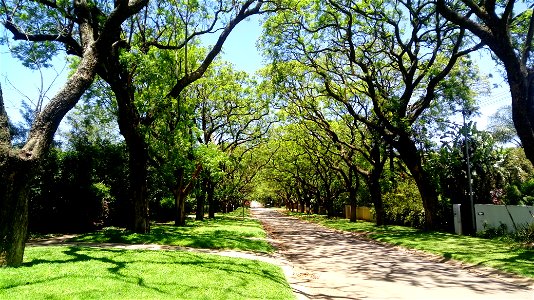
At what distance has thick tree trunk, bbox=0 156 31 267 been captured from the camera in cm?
739

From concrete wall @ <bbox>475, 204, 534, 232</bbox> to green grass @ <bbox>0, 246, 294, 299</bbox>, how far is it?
12.6 meters

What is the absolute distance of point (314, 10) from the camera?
764 inches

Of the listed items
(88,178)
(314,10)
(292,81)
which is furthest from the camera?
(292,81)

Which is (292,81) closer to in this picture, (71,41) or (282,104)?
(282,104)

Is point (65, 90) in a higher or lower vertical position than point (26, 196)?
higher

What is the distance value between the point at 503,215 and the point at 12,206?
19.1 m

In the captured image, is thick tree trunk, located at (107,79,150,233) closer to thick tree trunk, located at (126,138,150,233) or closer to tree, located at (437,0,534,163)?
thick tree trunk, located at (126,138,150,233)

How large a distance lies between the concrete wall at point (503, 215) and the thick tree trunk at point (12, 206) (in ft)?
59.3

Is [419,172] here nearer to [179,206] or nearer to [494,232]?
[494,232]

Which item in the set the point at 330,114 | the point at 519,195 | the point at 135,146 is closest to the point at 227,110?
the point at 330,114

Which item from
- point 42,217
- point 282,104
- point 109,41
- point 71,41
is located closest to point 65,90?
point 109,41

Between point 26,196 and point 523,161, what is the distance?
3670 centimetres

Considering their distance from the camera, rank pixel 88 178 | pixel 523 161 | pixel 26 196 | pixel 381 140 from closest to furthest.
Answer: pixel 26 196, pixel 88 178, pixel 381 140, pixel 523 161

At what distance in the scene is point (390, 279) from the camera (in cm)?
925
